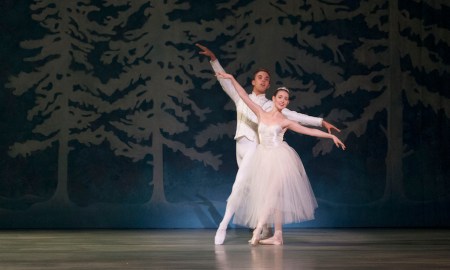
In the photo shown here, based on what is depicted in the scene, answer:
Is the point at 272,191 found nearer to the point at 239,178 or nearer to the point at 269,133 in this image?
the point at 239,178

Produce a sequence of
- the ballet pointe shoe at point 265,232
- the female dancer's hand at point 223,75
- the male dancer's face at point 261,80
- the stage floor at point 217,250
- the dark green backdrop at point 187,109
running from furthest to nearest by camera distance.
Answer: the dark green backdrop at point 187,109 < the ballet pointe shoe at point 265,232 < the male dancer's face at point 261,80 < the female dancer's hand at point 223,75 < the stage floor at point 217,250

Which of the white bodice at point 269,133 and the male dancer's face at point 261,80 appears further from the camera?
the male dancer's face at point 261,80

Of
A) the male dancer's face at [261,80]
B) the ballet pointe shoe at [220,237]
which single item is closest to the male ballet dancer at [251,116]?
the male dancer's face at [261,80]

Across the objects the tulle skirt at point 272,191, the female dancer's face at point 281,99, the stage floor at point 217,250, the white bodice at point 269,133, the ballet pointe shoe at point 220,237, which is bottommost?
the stage floor at point 217,250

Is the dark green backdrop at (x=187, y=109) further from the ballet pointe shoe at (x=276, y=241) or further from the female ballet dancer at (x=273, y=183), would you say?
the ballet pointe shoe at (x=276, y=241)

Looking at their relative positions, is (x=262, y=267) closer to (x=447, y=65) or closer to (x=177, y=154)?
(x=177, y=154)

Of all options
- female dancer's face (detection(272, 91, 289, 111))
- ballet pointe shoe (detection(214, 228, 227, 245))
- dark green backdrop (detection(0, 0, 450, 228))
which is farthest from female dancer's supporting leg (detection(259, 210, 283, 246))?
dark green backdrop (detection(0, 0, 450, 228))

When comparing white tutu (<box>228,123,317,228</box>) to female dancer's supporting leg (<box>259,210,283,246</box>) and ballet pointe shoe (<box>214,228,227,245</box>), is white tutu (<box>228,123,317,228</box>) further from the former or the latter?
ballet pointe shoe (<box>214,228,227,245</box>)

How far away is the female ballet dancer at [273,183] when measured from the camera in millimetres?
5855

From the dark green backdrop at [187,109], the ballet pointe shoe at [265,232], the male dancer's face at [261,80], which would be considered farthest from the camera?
the dark green backdrop at [187,109]

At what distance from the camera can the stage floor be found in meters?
4.22

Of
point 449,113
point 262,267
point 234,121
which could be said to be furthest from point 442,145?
point 262,267

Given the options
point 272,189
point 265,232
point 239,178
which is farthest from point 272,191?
point 265,232

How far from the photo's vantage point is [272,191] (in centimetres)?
585
